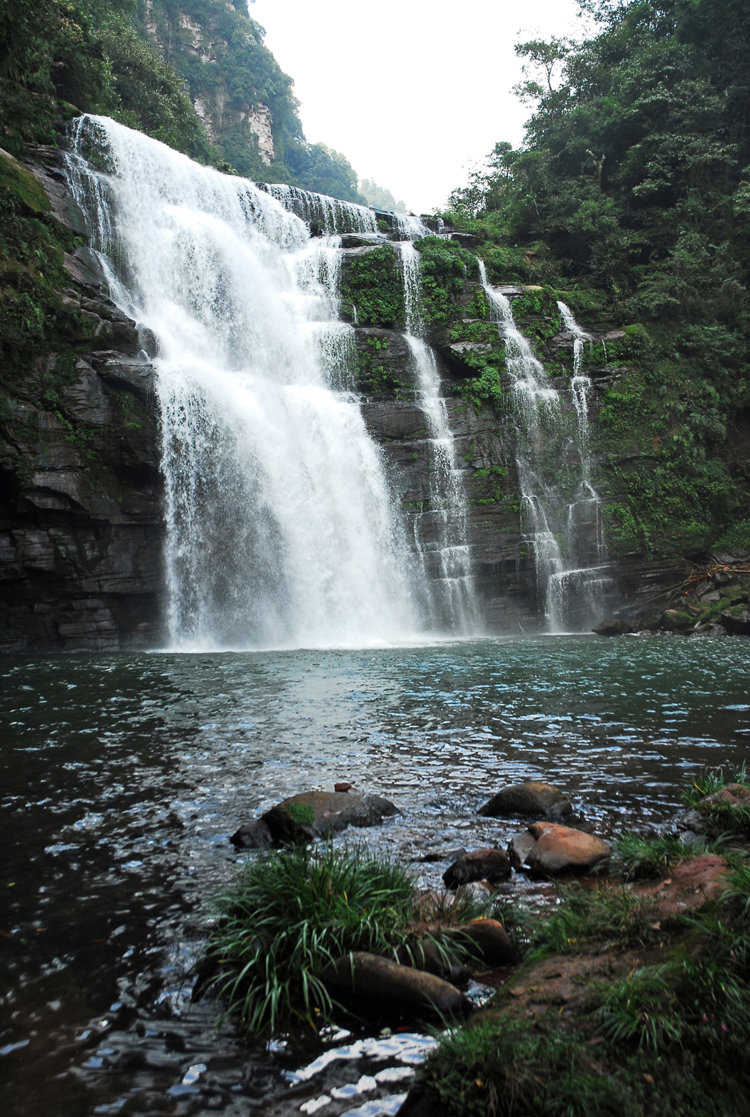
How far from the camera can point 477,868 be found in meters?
4.54

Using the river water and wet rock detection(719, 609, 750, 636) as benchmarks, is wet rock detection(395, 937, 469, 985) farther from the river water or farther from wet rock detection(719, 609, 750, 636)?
wet rock detection(719, 609, 750, 636)

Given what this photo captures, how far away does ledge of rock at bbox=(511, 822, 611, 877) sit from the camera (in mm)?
4578

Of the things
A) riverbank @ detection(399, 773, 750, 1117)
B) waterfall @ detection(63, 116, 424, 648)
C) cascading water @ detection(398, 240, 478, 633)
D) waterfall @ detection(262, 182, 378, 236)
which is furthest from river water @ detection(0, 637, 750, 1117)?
waterfall @ detection(262, 182, 378, 236)

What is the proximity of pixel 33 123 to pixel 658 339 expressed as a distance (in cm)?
2586

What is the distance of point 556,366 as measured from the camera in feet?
89.6

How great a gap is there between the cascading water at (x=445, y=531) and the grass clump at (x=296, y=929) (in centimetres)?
1935

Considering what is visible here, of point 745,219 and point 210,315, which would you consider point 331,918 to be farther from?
point 745,219

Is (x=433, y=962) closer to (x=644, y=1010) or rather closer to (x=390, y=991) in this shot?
(x=390, y=991)

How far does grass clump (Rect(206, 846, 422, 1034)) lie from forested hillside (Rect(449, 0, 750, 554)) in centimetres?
2277

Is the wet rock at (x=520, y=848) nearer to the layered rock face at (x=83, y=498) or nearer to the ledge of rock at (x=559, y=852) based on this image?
the ledge of rock at (x=559, y=852)

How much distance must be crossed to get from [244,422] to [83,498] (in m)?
5.69

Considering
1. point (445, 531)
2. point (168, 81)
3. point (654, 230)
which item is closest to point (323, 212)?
point (168, 81)

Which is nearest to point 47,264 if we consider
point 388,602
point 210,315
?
point 210,315

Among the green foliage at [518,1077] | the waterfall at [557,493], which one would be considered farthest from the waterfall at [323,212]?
the green foliage at [518,1077]
